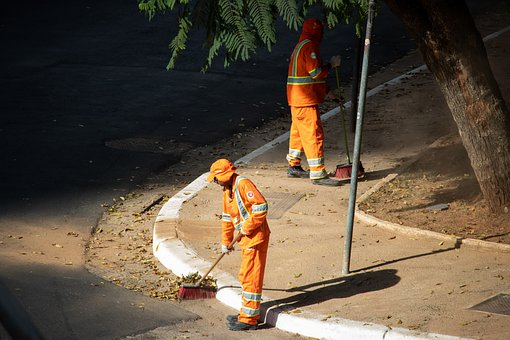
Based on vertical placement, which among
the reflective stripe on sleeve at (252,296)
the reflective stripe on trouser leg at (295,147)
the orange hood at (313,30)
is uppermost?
the orange hood at (313,30)

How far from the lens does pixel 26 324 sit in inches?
74.6

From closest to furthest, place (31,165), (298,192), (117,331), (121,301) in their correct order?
(117,331)
(121,301)
(298,192)
(31,165)

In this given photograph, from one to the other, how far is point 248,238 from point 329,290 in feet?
3.34

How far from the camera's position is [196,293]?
794 cm

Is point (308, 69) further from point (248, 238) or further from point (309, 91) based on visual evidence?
point (248, 238)

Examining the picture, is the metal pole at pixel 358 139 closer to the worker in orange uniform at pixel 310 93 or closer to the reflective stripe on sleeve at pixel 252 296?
the reflective stripe on sleeve at pixel 252 296

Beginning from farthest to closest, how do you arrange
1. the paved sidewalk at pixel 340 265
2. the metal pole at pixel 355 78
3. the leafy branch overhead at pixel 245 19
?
the metal pole at pixel 355 78 < the leafy branch overhead at pixel 245 19 < the paved sidewalk at pixel 340 265

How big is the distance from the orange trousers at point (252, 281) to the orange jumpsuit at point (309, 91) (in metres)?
3.90

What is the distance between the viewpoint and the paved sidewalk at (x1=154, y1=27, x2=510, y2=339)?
6.97 meters

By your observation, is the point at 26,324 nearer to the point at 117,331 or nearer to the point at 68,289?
the point at 117,331

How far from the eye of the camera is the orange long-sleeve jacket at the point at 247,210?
7.26m

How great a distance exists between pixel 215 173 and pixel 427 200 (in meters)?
3.59

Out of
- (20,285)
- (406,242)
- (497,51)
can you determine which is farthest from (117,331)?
(497,51)

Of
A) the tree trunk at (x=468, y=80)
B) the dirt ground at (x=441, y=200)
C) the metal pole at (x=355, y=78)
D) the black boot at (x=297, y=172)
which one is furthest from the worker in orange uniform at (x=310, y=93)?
the tree trunk at (x=468, y=80)
